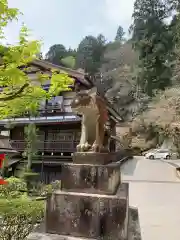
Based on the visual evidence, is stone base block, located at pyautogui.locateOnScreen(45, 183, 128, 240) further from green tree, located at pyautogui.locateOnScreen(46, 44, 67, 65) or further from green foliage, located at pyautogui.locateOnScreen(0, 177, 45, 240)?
green tree, located at pyautogui.locateOnScreen(46, 44, 67, 65)

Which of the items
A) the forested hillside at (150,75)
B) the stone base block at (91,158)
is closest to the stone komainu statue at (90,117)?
the stone base block at (91,158)

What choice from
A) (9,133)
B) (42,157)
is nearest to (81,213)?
(42,157)

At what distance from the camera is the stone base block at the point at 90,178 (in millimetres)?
3512

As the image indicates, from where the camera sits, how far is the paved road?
5.45 meters

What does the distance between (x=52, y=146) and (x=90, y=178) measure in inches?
535

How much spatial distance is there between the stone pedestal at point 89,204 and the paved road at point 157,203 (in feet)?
7.22

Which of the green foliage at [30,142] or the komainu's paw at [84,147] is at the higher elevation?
the komainu's paw at [84,147]

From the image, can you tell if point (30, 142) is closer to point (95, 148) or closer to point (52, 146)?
point (52, 146)

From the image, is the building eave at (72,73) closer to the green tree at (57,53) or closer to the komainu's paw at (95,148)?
the komainu's paw at (95,148)

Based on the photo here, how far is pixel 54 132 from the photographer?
57.6 ft

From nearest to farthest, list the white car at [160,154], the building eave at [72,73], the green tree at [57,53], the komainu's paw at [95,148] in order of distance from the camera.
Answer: the komainu's paw at [95,148] < the building eave at [72,73] < the white car at [160,154] < the green tree at [57,53]

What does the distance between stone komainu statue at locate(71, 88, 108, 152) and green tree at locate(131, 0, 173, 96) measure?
922 inches

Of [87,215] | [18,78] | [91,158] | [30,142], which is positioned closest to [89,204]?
[87,215]

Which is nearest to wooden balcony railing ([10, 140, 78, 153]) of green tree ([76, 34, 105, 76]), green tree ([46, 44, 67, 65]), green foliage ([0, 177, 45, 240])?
green foliage ([0, 177, 45, 240])
